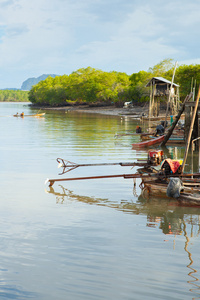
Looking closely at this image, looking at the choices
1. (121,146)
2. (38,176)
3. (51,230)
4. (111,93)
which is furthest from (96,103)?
A: (51,230)

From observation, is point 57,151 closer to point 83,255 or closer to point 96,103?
point 83,255

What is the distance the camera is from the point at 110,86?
12200cm

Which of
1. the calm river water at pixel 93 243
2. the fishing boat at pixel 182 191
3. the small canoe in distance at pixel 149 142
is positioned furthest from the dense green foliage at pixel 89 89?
the fishing boat at pixel 182 191

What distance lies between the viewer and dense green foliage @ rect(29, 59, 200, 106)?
81.0 metres

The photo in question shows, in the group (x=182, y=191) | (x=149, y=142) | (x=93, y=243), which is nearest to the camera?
(x=93, y=243)

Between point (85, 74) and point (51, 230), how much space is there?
12962cm

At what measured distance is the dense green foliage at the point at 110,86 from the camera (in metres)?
81.0

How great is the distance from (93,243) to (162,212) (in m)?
3.73

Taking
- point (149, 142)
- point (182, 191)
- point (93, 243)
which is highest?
point (149, 142)

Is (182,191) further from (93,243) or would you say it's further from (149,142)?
(149,142)

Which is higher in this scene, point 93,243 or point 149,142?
point 149,142

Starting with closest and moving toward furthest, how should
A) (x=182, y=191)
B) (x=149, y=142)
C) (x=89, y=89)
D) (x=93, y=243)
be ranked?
(x=93, y=243) → (x=182, y=191) → (x=149, y=142) → (x=89, y=89)

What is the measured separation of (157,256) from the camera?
9.66 meters

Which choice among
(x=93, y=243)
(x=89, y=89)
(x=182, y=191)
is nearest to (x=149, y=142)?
(x=182, y=191)
